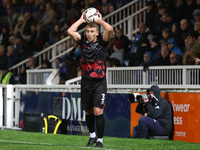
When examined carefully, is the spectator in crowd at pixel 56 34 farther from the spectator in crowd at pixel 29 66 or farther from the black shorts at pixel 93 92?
the black shorts at pixel 93 92

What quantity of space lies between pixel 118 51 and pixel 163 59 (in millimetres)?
2371

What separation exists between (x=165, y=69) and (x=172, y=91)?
910 millimetres

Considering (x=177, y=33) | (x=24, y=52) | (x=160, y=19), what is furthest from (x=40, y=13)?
(x=177, y=33)

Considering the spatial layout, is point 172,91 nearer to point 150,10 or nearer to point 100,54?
point 100,54

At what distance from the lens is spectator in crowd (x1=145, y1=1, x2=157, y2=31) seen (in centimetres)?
1504

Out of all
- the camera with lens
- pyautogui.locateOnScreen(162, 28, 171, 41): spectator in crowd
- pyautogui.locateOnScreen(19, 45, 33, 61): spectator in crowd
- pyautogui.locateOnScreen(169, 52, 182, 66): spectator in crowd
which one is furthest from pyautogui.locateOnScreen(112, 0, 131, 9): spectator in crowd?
the camera with lens

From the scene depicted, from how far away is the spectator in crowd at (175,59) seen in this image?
1241cm

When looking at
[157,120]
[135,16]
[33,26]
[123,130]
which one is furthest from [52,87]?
[33,26]

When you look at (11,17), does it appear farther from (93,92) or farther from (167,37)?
(93,92)

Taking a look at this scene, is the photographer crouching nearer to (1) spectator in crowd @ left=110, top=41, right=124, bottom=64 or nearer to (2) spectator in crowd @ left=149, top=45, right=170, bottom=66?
(2) spectator in crowd @ left=149, top=45, right=170, bottom=66

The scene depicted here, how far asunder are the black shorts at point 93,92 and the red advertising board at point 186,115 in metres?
2.87

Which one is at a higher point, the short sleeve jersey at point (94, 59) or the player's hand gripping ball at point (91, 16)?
the player's hand gripping ball at point (91, 16)

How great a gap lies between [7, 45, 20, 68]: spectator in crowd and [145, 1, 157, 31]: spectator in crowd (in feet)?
20.1

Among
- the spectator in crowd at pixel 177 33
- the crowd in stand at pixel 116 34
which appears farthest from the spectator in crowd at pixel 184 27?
the spectator in crowd at pixel 177 33
